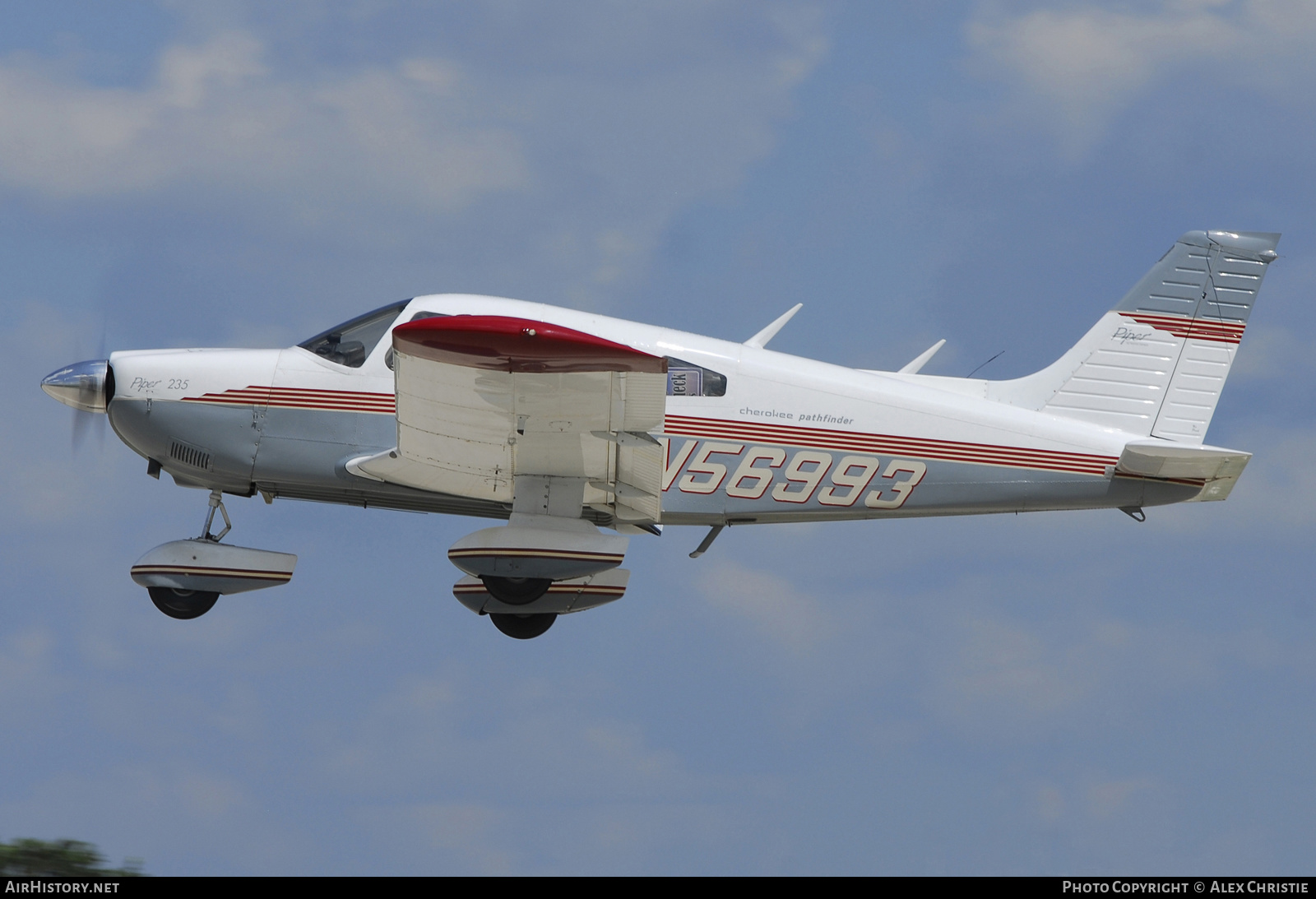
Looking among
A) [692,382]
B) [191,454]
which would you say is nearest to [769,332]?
[692,382]

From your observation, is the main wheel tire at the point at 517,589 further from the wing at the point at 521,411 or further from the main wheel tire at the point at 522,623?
the main wheel tire at the point at 522,623

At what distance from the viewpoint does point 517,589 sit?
10.3 metres

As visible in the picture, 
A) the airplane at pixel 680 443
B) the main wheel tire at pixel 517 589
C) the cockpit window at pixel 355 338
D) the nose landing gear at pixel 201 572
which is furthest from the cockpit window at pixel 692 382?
the nose landing gear at pixel 201 572

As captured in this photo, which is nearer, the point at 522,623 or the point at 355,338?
the point at 355,338

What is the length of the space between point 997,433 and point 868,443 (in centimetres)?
96

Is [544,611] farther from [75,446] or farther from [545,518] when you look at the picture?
[75,446]

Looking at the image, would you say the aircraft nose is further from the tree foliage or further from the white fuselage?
the tree foliage

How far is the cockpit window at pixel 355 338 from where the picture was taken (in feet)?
34.4

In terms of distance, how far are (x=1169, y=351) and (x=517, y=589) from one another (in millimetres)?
5241

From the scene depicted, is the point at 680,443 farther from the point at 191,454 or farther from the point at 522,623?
the point at 191,454

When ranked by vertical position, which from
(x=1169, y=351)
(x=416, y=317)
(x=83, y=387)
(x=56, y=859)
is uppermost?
(x=1169, y=351)

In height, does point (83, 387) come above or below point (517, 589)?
above

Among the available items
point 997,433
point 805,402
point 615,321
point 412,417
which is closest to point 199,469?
point 412,417

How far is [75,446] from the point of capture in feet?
35.2
